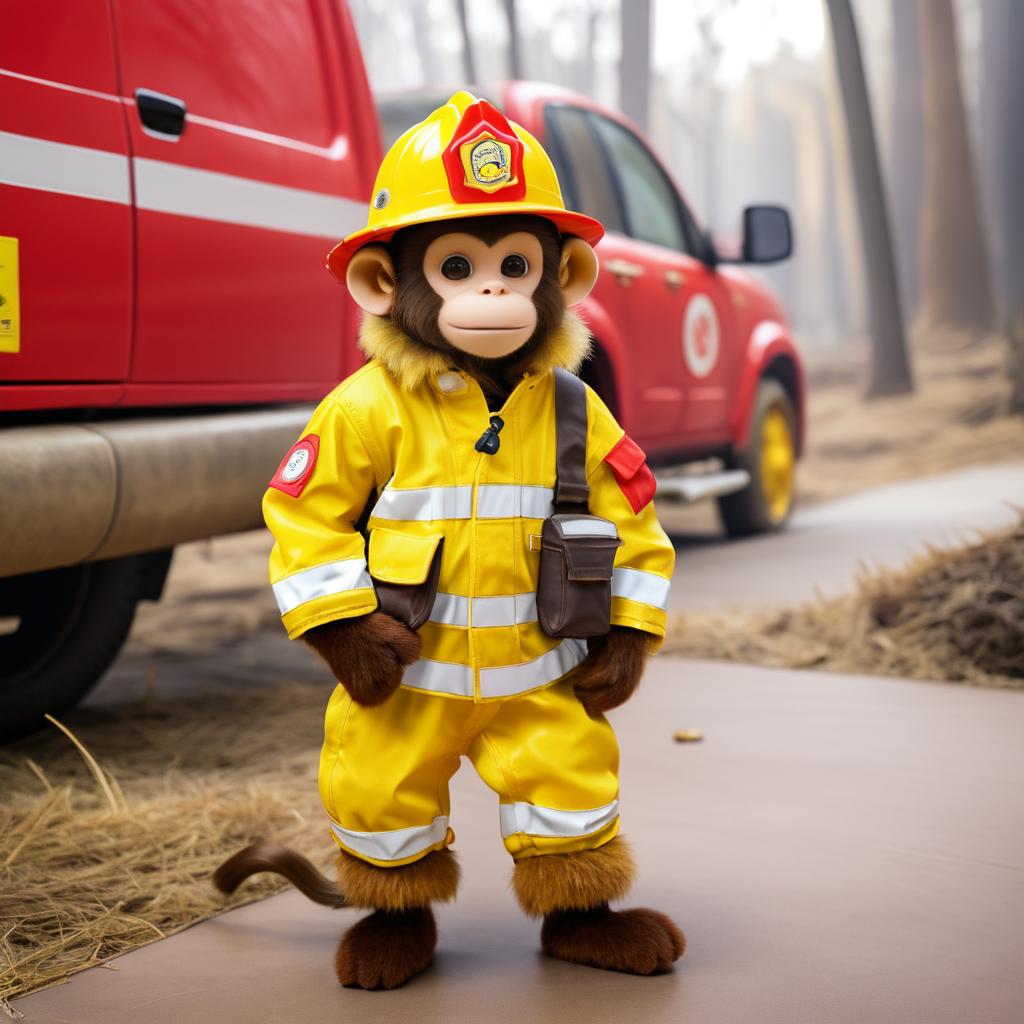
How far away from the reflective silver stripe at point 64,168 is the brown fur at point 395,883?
65.0 inches

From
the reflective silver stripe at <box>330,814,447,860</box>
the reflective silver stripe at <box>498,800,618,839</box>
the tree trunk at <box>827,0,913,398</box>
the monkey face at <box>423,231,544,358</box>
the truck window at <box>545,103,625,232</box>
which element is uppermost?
the tree trunk at <box>827,0,913,398</box>

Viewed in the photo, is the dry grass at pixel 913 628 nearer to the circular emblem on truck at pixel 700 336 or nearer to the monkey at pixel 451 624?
the circular emblem on truck at pixel 700 336

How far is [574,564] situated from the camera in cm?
208

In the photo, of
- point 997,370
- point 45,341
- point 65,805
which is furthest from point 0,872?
point 997,370

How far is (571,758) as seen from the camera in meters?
2.13

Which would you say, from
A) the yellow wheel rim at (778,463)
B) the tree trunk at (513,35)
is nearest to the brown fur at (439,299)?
the yellow wheel rim at (778,463)

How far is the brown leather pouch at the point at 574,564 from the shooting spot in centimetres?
209

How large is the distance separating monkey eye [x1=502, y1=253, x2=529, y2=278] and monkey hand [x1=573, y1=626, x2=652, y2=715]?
59cm

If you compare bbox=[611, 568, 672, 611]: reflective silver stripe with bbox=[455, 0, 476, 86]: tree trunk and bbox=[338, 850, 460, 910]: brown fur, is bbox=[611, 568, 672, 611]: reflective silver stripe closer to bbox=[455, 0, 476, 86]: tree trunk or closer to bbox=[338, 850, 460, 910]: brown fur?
bbox=[338, 850, 460, 910]: brown fur

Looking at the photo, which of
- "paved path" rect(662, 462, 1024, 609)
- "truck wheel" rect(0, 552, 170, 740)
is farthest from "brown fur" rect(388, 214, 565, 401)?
"paved path" rect(662, 462, 1024, 609)

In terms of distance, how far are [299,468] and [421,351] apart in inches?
10.4

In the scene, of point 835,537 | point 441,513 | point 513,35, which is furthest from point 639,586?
point 513,35

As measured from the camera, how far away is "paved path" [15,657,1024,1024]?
2045 mm

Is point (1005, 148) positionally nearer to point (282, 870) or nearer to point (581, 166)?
point (581, 166)
